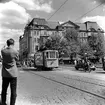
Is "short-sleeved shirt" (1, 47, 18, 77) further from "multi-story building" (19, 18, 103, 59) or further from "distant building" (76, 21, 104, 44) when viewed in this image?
"distant building" (76, 21, 104, 44)

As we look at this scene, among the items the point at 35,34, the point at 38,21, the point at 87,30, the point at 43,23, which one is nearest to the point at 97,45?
the point at 87,30

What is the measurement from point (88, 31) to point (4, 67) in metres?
85.0

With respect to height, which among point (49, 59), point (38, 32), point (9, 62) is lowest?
point (9, 62)

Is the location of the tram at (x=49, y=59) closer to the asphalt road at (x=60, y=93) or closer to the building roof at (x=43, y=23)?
the asphalt road at (x=60, y=93)

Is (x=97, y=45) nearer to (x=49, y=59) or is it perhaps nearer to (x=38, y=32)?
(x=38, y=32)

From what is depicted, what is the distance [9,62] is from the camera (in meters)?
4.46

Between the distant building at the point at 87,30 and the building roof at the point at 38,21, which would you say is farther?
the distant building at the point at 87,30

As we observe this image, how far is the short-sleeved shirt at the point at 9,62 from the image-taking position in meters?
4.43

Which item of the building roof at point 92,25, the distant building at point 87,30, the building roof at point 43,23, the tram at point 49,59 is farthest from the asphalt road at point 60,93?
the building roof at point 92,25

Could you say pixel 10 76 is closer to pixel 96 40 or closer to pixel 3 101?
pixel 3 101

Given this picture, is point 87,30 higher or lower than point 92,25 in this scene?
lower

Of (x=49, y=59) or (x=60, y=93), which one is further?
(x=49, y=59)

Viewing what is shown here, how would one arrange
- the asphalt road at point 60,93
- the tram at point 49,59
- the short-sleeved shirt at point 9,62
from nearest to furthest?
1. the short-sleeved shirt at point 9,62
2. the asphalt road at point 60,93
3. the tram at point 49,59

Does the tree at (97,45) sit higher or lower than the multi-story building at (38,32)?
lower
